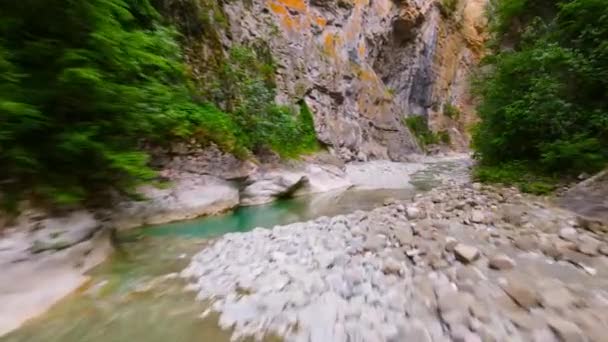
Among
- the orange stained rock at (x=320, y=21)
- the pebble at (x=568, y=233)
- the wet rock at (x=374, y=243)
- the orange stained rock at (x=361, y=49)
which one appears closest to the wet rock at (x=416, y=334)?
the wet rock at (x=374, y=243)

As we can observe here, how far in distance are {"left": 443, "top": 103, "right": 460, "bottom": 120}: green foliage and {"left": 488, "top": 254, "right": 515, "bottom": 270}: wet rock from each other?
28.3 metres

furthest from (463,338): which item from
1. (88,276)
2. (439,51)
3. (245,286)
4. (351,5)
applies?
(439,51)

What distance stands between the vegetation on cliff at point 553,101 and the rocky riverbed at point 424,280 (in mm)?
1428

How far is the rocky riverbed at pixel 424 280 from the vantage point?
1.48 meters

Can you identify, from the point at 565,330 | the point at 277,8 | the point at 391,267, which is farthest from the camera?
the point at 277,8

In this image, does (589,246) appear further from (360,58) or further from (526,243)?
(360,58)

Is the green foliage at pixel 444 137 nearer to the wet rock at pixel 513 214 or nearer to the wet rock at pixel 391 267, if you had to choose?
the wet rock at pixel 513 214

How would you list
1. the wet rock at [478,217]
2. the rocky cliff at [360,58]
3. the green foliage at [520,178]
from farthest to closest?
the rocky cliff at [360,58], the green foliage at [520,178], the wet rock at [478,217]

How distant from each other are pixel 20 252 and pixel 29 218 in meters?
0.29

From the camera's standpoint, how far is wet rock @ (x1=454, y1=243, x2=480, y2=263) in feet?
6.91

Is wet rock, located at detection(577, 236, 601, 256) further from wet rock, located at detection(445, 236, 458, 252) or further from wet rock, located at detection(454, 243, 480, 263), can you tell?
wet rock, located at detection(445, 236, 458, 252)

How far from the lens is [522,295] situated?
1590mm

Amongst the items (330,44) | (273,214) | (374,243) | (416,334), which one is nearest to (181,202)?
(273,214)

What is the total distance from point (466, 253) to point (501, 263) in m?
0.23
